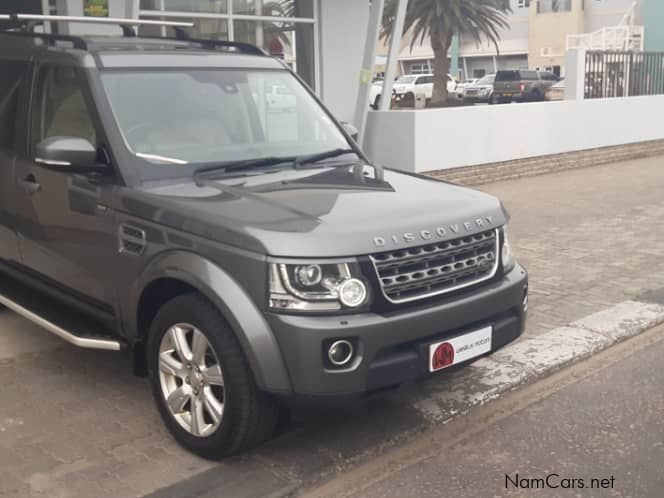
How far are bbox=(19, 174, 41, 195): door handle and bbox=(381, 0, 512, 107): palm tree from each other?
2771 cm

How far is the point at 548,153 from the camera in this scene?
14188mm

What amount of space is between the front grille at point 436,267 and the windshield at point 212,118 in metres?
1.25

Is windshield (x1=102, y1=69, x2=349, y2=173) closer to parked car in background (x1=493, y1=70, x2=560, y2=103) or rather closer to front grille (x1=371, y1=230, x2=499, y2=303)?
front grille (x1=371, y1=230, x2=499, y2=303)

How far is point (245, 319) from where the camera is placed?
352 centimetres

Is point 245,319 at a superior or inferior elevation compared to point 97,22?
inferior

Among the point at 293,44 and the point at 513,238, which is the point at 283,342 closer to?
the point at 513,238

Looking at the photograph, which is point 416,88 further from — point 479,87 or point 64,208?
point 64,208

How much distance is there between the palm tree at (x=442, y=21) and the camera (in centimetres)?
3238

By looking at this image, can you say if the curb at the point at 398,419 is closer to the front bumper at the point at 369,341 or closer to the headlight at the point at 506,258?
the front bumper at the point at 369,341

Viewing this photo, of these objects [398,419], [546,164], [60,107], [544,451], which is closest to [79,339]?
[60,107]

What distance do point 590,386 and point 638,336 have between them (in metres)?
1.15

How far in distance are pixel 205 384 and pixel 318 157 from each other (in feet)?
5.17

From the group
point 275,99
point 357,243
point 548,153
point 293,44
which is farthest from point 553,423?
→ point 548,153

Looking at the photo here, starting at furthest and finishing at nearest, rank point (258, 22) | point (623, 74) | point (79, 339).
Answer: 1. point (623, 74)
2. point (258, 22)
3. point (79, 339)
